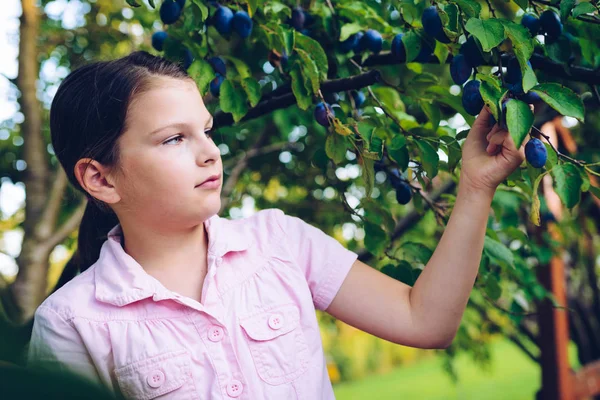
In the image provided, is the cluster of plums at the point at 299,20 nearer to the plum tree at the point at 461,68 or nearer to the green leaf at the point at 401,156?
the green leaf at the point at 401,156

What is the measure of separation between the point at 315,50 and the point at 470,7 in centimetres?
44

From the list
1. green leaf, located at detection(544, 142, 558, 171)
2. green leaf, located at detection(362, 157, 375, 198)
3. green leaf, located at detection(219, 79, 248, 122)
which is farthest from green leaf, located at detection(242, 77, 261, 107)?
green leaf, located at detection(544, 142, 558, 171)

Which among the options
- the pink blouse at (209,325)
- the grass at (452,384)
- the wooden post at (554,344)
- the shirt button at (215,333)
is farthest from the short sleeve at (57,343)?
the grass at (452,384)

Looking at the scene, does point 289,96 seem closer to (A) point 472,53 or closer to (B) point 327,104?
(B) point 327,104

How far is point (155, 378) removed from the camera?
119 cm

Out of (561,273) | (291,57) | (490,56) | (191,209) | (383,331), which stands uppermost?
(490,56)

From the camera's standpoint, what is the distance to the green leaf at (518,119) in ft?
3.17

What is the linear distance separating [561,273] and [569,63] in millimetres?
2301

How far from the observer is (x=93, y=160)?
139 cm

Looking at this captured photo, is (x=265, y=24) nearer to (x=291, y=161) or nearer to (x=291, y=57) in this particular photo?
(x=291, y=57)

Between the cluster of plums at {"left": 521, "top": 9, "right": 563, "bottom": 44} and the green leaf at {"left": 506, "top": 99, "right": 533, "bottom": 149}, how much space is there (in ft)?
1.11

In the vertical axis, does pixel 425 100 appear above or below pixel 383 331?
above

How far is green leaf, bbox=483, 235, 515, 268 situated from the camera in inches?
Answer: 62.7

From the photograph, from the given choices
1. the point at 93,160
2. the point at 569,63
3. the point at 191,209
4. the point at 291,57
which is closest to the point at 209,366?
the point at 191,209
